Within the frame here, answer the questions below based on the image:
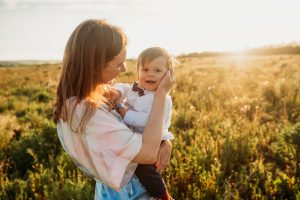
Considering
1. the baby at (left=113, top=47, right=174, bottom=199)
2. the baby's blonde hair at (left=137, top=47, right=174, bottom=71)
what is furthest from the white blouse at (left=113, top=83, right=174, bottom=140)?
the baby's blonde hair at (left=137, top=47, right=174, bottom=71)

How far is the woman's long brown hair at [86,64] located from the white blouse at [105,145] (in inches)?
1.8

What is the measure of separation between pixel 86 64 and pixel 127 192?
0.79m

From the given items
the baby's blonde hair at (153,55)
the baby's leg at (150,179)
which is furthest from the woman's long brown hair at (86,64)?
the baby's blonde hair at (153,55)

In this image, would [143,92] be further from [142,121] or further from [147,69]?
[142,121]

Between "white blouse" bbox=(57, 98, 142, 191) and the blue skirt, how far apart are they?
16 centimetres

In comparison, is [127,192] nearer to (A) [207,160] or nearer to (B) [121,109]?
(B) [121,109]

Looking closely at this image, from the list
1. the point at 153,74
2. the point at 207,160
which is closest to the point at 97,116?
the point at 153,74

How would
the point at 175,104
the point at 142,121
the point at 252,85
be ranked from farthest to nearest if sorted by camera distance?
the point at 252,85 → the point at 175,104 → the point at 142,121

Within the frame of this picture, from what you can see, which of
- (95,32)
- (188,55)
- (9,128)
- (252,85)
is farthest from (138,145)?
(188,55)

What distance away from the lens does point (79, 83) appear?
1988 mm

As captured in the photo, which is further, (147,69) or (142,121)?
(147,69)

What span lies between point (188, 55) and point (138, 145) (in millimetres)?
49895

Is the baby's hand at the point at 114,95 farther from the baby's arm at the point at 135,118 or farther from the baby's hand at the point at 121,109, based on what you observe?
the baby's arm at the point at 135,118

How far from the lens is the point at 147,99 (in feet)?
8.45
